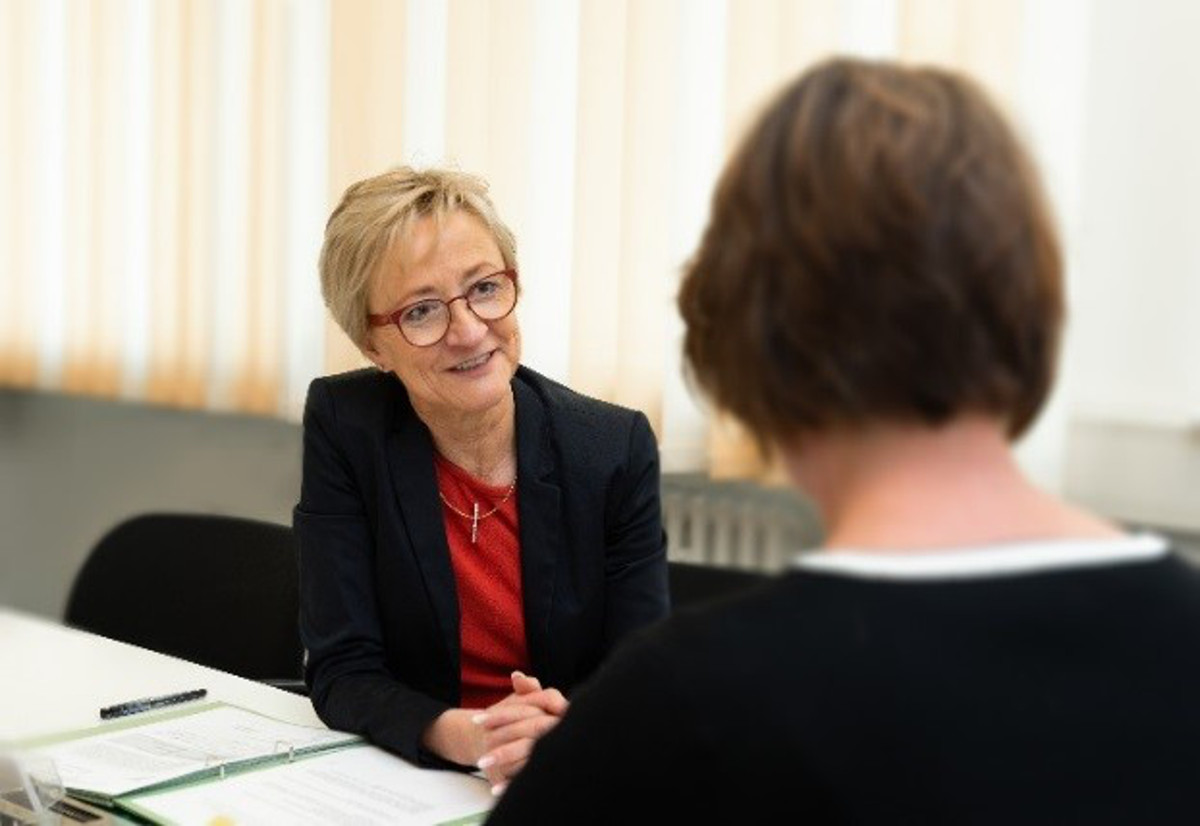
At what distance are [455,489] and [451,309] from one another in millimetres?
252

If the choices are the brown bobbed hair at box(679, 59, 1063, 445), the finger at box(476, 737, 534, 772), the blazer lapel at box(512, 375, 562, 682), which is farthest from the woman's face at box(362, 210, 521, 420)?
the brown bobbed hair at box(679, 59, 1063, 445)

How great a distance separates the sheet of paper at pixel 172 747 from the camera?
5.06ft

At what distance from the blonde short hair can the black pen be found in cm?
50

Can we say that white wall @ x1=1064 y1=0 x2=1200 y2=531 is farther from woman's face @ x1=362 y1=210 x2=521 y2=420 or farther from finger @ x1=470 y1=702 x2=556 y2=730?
finger @ x1=470 y1=702 x2=556 y2=730

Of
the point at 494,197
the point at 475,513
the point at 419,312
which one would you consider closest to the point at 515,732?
the point at 475,513

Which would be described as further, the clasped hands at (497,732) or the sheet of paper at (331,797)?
the clasped hands at (497,732)

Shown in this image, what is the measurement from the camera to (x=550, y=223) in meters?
3.02

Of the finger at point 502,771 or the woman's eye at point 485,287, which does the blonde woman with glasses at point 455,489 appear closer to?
the woman's eye at point 485,287

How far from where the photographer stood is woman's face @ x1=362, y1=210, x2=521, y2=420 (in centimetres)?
192

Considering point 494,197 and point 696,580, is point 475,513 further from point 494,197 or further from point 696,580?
point 494,197

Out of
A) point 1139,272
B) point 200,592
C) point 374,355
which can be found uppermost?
point 1139,272

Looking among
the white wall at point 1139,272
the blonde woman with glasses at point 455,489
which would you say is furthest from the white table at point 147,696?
the white wall at point 1139,272

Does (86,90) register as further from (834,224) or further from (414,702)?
(834,224)

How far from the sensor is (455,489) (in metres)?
2.03
